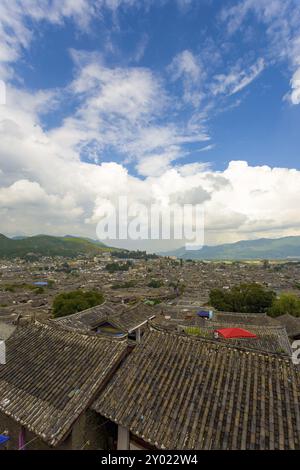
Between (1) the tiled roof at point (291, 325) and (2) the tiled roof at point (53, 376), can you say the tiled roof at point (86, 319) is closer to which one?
(2) the tiled roof at point (53, 376)

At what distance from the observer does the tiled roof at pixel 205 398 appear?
536cm

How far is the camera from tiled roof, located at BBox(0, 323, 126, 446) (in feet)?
20.7

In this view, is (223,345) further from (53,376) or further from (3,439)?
(3,439)

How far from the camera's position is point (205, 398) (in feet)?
20.4

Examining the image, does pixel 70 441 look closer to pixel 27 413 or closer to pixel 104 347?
pixel 27 413

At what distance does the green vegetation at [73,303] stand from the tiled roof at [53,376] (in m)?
25.7

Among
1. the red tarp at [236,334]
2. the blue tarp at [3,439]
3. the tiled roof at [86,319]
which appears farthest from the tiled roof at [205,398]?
the red tarp at [236,334]

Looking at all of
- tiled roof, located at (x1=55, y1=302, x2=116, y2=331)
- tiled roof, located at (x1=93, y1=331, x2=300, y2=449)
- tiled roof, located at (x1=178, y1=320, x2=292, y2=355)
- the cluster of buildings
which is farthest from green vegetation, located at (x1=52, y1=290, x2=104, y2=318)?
tiled roof, located at (x1=93, y1=331, x2=300, y2=449)

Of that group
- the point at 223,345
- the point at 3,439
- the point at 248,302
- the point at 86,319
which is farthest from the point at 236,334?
the point at 248,302

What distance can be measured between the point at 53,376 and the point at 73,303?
28887mm

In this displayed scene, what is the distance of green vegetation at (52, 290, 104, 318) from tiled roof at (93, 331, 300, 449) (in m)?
29.1

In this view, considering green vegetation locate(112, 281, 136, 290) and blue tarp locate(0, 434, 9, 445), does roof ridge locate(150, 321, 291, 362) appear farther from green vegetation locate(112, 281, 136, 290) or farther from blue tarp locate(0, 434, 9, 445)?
green vegetation locate(112, 281, 136, 290)

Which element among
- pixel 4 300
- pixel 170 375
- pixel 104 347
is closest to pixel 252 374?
pixel 170 375
